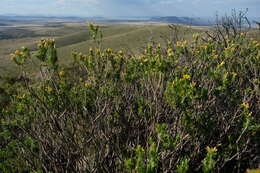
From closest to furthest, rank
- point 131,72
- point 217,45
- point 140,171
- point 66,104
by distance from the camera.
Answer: point 140,171 < point 66,104 < point 131,72 < point 217,45

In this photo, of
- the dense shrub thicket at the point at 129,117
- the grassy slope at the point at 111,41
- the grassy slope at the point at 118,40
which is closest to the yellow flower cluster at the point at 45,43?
the dense shrub thicket at the point at 129,117

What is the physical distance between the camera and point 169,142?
278cm

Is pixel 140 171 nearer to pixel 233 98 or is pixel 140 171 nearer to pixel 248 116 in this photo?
pixel 248 116

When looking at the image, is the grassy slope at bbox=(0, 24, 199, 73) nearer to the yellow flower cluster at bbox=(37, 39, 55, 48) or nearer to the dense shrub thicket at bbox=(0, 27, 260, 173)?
the dense shrub thicket at bbox=(0, 27, 260, 173)

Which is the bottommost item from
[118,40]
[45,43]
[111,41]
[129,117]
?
[111,41]

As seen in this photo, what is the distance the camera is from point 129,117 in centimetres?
402

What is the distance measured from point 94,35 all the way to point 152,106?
1396 millimetres

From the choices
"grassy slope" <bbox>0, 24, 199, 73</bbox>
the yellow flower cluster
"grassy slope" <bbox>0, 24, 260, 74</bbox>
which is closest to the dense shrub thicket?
the yellow flower cluster

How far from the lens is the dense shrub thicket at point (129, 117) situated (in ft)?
11.2

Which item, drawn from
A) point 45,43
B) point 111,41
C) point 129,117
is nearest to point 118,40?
point 111,41

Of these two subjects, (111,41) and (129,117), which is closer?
(129,117)

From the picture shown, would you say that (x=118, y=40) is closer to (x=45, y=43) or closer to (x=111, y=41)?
(x=111, y=41)

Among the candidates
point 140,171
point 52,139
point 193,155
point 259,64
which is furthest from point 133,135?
point 259,64

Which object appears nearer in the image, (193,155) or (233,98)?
(193,155)
